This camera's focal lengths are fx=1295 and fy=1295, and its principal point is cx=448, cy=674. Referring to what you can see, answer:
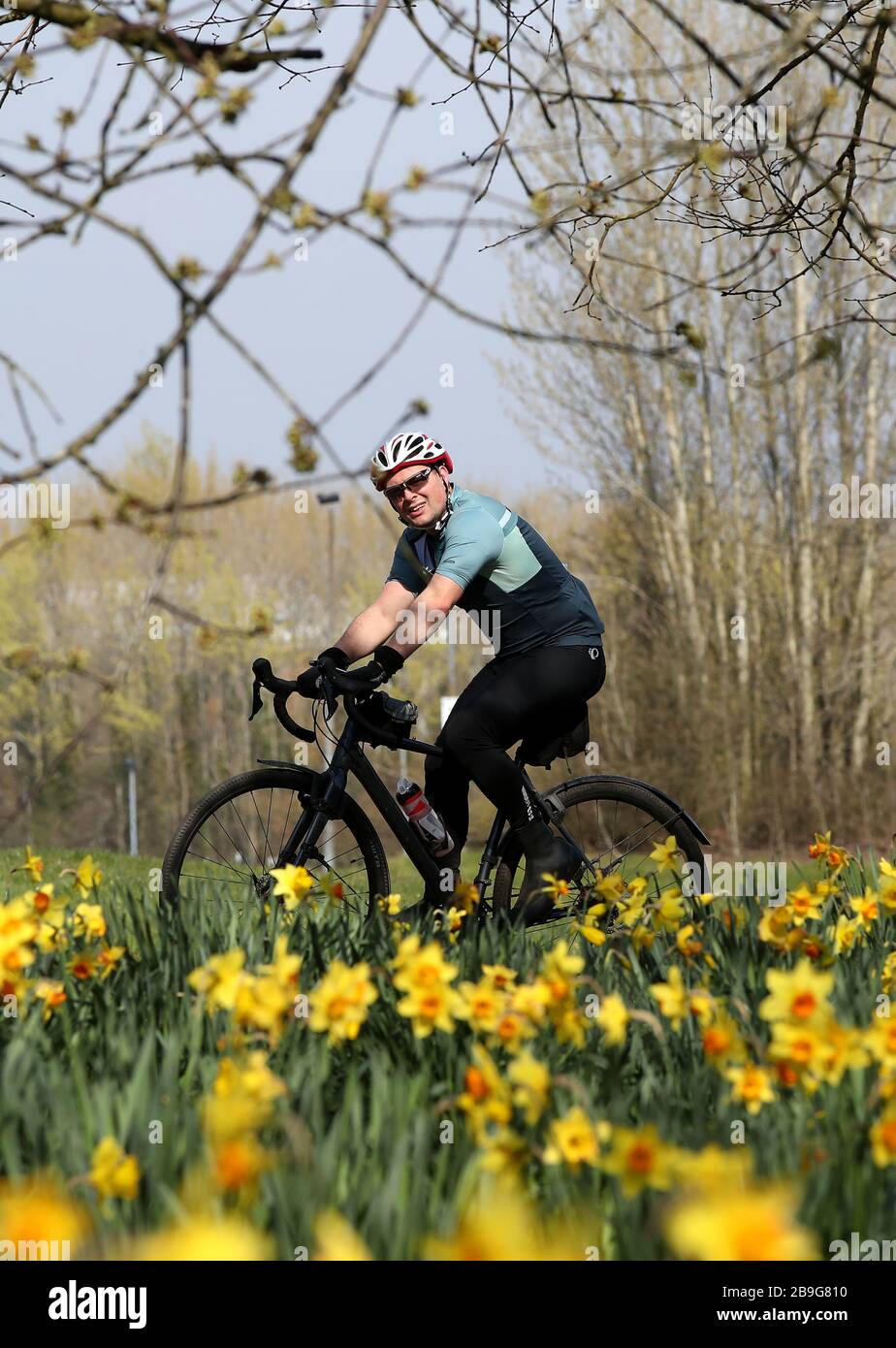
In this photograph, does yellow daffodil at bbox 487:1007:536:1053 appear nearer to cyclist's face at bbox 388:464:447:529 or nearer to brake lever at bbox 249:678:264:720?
brake lever at bbox 249:678:264:720

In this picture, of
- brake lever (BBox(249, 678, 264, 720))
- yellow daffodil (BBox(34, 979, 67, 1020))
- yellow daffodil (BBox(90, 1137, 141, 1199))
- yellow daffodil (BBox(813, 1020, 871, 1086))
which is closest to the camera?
yellow daffodil (BBox(90, 1137, 141, 1199))

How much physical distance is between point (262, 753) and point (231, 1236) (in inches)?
980

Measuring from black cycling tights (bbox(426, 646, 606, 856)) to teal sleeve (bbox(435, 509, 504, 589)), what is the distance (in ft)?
1.33

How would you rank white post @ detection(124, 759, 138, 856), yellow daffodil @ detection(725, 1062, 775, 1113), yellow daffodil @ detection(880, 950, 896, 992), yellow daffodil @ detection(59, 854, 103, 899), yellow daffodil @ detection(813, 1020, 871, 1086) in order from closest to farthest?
yellow daffodil @ detection(813, 1020, 871, 1086), yellow daffodil @ detection(725, 1062, 775, 1113), yellow daffodil @ detection(880, 950, 896, 992), yellow daffodil @ detection(59, 854, 103, 899), white post @ detection(124, 759, 138, 856)

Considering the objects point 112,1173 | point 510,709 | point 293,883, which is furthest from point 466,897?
point 112,1173

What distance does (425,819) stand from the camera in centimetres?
426

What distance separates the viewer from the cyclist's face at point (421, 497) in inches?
157

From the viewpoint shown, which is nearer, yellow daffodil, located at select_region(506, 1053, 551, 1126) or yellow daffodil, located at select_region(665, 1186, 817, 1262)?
yellow daffodil, located at select_region(665, 1186, 817, 1262)

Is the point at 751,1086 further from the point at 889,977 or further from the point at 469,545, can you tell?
the point at 469,545

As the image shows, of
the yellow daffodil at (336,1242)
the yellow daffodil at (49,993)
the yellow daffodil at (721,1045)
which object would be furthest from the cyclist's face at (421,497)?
the yellow daffodil at (336,1242)

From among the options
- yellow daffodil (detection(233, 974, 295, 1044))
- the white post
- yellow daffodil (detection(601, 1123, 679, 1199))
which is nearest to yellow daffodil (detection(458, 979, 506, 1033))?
yellow daffodil (detection(233, 974, 295, 1044))

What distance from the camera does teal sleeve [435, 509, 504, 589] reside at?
3.86 meters

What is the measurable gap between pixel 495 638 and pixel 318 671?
2.18 ft

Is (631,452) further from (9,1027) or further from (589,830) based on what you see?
(9,1027)
